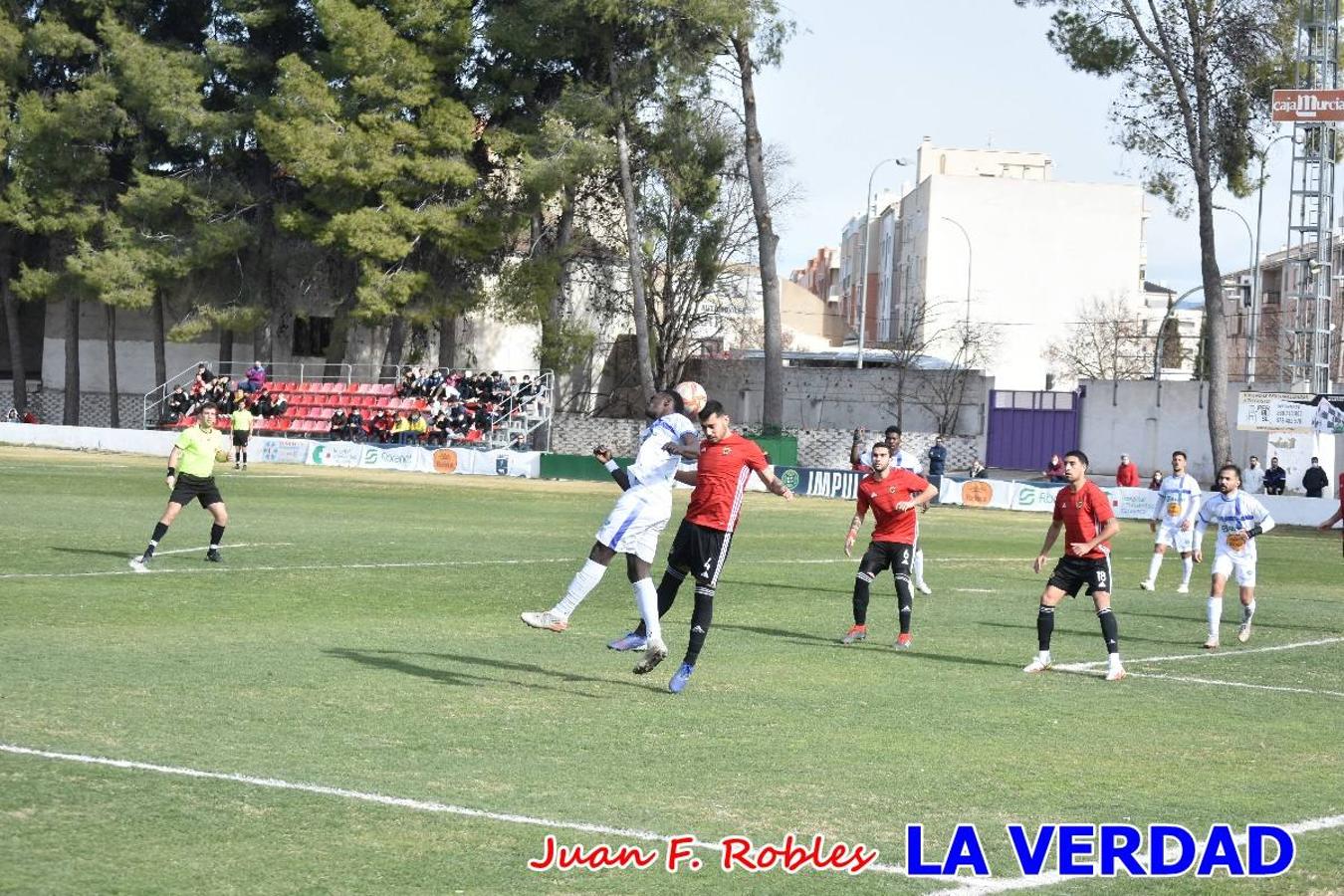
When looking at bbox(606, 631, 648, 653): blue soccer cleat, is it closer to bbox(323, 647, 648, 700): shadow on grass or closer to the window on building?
bbox(323, 647, 648, 700): shadow on grass

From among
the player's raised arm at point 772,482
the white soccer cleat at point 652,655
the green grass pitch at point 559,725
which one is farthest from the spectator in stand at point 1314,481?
the white soccer cleat at point 652,655

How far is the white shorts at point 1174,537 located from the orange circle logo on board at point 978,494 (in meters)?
21.4

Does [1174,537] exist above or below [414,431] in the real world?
below

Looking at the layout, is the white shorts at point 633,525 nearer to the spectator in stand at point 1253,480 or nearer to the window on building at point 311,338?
the spectator in stand at point 1253,480

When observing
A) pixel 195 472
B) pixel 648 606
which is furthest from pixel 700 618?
pixel 195 472

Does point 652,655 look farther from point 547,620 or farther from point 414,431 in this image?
point 414,431

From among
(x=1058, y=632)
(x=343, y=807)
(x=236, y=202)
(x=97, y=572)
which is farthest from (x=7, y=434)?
(x=343, y=807)

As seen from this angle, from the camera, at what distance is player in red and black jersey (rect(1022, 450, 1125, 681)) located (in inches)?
560

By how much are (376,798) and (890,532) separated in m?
8.80

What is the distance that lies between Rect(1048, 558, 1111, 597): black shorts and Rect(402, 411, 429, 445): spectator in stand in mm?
39729

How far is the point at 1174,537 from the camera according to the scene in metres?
23.8

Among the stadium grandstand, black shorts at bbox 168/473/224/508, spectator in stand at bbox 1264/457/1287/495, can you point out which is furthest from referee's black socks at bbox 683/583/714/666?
the stadium grandstand

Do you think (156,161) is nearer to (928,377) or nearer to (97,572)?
(928,377)

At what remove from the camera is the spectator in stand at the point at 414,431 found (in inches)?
2078
